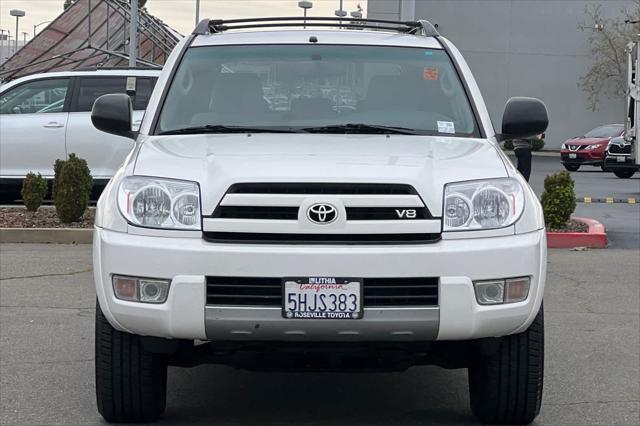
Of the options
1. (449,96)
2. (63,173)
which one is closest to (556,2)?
(63,173)

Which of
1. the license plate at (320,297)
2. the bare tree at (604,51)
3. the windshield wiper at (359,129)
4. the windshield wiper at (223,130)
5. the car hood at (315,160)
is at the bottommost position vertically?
the license plate at (320,297)

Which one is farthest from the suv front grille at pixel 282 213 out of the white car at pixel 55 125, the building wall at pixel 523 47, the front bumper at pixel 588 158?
the building wall at pixel 523 47

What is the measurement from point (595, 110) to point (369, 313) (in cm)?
4778

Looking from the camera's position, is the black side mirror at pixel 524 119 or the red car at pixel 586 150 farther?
the red car at pixel 586 150

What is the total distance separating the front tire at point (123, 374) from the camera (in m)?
4.95

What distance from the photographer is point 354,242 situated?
4.59m

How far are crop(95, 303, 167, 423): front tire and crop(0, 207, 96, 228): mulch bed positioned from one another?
7.91 meters

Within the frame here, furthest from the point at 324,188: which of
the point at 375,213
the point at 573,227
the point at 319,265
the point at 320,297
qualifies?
the point at 573,227

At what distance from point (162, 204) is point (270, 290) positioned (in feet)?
1.94

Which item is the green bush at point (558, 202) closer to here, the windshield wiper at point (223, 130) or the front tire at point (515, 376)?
the windshield wiper at point (223, 130)

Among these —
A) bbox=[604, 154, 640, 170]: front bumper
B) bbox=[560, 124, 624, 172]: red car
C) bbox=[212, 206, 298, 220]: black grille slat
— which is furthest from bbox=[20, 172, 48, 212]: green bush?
bbox=[560, 124, 624, 172]: red car

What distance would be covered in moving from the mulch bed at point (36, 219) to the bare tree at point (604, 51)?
3925cm

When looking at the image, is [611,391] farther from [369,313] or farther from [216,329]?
[216,329]

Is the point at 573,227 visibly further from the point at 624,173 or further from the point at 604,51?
the point at 604,51
